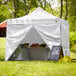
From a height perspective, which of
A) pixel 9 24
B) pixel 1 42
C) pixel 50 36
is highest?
pixel 9 24

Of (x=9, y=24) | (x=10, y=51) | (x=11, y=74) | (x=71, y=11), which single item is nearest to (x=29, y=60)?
(x=10, y=51)

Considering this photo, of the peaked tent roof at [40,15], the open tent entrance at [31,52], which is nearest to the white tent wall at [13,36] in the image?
the open tent entrance at [31,52]

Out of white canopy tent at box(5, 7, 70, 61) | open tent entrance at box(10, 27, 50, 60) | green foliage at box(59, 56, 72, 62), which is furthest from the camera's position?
open tent entrance at box(10, 27, 50, 60)

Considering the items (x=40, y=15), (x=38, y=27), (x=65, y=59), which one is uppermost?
(x=40, y=15)

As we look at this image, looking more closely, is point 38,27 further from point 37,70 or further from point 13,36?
point 37,70

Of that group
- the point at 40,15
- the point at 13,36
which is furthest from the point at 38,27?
the point at 13,36

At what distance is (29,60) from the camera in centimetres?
1201

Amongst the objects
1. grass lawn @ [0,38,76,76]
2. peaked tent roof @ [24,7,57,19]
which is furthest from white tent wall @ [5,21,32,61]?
grass lawn @ [0,38,76,76]

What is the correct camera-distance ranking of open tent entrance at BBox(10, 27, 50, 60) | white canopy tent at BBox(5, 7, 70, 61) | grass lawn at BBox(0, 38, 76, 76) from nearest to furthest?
grass lawn at BBox(0, 38, 76, 76) → white canopy tent at BBox(5, 7, 70, 61) → open tent entrance at BBox(10, 27, 50, 60)

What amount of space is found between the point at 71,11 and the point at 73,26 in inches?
139

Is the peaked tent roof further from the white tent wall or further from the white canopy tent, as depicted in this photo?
the white tent wall

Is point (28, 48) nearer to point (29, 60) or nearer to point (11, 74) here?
point (29, 60)

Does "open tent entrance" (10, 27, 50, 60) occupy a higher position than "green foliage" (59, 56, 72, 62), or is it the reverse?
"open tent entrance" (10, 27, 50, 60)

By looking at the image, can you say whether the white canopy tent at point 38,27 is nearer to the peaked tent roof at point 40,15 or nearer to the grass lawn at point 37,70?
the peaked tent roof at point 40,15
